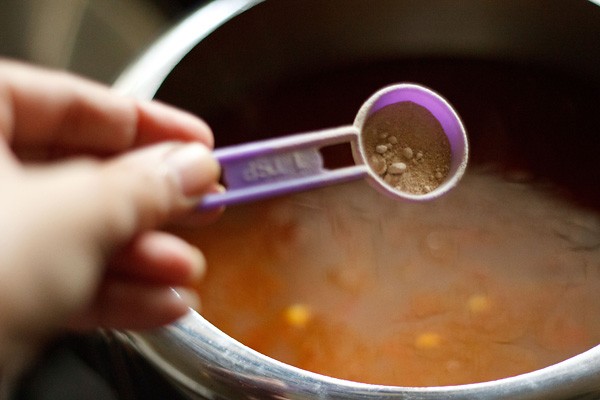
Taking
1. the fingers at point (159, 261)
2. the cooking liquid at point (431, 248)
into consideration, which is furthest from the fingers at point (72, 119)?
the cooking liquid at point (431, 248)

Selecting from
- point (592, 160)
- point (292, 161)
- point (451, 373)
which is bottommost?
point (451, 373)

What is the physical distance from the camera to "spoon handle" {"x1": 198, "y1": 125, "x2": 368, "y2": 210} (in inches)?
19.4

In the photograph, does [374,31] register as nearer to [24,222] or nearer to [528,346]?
[528,346]

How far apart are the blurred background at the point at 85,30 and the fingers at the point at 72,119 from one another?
11.7 inches

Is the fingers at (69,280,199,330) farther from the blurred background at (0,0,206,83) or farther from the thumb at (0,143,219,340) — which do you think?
the blurred background at (0,0,206,83)

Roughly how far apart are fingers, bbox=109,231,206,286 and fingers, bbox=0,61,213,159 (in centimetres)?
11

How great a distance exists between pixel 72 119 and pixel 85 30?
36 centimetres

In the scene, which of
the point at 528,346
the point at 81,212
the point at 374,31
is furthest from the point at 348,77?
the point at 81,212

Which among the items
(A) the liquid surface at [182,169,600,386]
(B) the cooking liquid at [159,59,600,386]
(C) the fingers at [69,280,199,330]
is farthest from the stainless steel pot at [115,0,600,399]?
(C) the fingers at [69,280,199,330]

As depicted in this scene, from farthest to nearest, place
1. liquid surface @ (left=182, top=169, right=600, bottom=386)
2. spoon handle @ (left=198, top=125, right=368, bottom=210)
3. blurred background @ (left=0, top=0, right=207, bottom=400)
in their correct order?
liquid surface @ (left=182, top=169, right=600, bottom=386), blurred background @ (left=0, top=0, right=207, bottom=400), spoon handle @ (left=198, top=125, right=368, bottom=210)

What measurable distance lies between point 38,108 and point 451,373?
0.50 meters

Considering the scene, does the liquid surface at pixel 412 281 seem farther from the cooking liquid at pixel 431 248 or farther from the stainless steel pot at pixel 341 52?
the stainless steel pot at pixel 341 52

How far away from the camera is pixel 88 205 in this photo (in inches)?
15.0

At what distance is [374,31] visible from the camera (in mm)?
956
